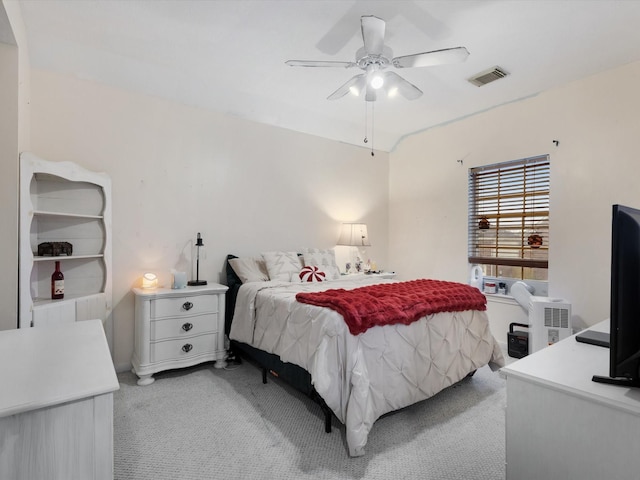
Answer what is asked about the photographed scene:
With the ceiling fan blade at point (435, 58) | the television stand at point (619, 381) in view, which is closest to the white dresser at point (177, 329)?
the ceiling fan blade at point (435, 58)

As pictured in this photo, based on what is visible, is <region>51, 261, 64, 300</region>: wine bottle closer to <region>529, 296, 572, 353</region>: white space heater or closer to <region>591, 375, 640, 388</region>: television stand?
A: <region>591, 375, 640, 388</region>: television stand

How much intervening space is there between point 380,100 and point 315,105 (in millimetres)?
726

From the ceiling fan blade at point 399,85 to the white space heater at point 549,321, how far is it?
220 cm

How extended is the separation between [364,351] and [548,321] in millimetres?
2107

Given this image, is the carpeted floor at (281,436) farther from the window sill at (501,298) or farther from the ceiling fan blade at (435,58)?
the ceiling fan blade at (435,58)

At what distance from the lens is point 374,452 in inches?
73.5

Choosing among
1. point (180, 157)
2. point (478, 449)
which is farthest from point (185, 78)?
point (478, 449)

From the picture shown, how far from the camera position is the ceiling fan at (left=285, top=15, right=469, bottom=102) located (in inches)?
80.3

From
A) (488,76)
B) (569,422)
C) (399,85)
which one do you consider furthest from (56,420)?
(488,76)

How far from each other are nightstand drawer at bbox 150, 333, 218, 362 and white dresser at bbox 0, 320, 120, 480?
5.78 feet

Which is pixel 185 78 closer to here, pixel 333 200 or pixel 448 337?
pixel 333 200

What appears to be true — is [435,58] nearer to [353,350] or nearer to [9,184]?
[353,350]

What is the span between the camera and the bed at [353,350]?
189 cm

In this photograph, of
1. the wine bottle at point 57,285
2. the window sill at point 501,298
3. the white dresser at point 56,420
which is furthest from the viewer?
the window sill at point 501,298
